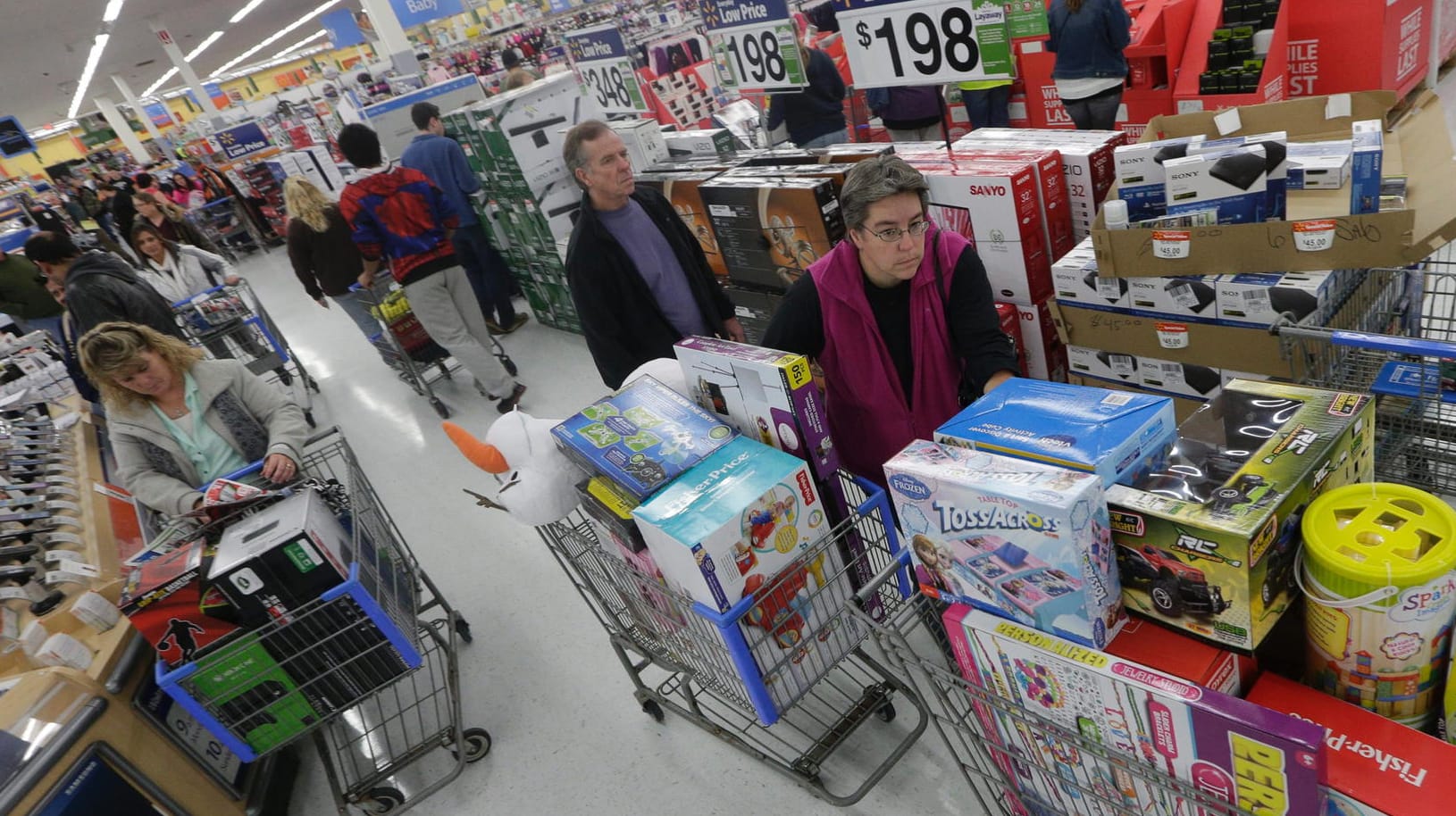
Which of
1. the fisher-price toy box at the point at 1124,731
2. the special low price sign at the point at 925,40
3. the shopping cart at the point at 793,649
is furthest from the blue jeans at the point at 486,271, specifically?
the fisher-price toy box at the point at 1124,731

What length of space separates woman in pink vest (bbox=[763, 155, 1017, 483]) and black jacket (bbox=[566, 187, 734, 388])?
35.8 inches

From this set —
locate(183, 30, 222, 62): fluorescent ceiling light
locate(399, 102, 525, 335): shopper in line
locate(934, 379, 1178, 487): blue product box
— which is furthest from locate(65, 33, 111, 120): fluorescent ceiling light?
locate(934, 379, 1178, 487): blue product box

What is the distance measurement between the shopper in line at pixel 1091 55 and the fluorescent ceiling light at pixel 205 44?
2388 cm

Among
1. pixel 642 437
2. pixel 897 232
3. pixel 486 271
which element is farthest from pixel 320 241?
pixel 897 232

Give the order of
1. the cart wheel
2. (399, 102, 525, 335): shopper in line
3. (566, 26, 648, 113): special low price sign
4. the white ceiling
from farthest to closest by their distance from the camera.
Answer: the white ceiling < (399, 102, 525, 335): shopper in line < (566, 26, 648, 113): special low price sign < the cart wheel

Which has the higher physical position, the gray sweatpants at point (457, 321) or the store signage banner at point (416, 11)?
the store signage banner at point (416, 11)

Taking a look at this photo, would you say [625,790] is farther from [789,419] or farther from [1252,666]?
[1252,666]

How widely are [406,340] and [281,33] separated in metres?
25.7

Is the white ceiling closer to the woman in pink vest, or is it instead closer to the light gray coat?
the light gray coat

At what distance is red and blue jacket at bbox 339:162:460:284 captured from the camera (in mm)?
4977

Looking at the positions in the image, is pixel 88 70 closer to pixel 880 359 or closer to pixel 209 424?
pixel 209 424

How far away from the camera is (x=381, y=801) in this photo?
2.88 m

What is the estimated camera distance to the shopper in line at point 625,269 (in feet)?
9.89

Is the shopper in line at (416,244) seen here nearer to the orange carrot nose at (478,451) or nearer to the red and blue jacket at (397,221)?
the red and blue jacket at (397,221)
